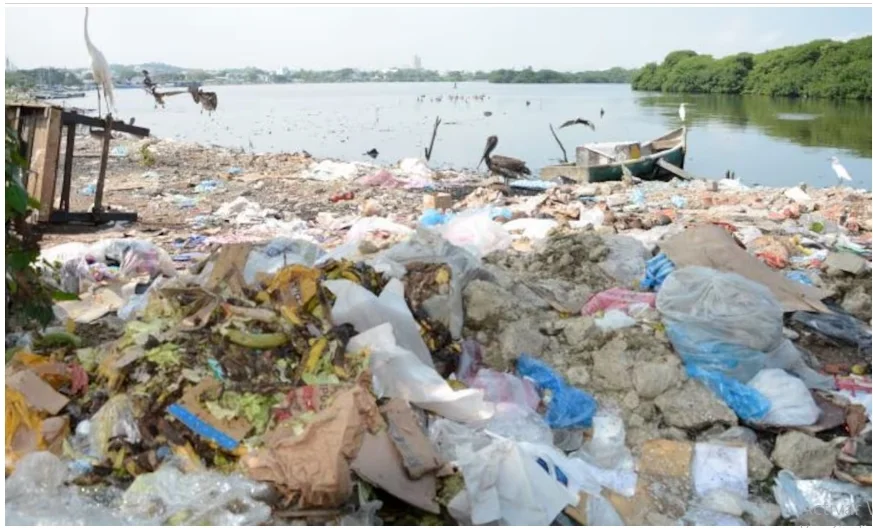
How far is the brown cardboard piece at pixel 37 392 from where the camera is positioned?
257cm

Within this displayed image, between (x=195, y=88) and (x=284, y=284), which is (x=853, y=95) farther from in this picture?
(x=284, y=284)

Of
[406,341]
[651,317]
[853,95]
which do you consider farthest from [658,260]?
[853,95]

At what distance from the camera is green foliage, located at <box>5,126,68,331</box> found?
105 inches

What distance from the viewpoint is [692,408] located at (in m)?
3.08

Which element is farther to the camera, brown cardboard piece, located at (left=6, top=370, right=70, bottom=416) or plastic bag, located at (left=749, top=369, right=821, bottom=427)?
plastic bag, located at (left=749, top=369, right=821, bottom=427)

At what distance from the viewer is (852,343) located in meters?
3.79

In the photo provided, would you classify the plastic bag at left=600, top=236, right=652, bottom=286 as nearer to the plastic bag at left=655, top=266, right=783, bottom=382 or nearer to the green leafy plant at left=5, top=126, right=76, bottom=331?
the plastic bag at left=655, top=266, right=783, bottom=382

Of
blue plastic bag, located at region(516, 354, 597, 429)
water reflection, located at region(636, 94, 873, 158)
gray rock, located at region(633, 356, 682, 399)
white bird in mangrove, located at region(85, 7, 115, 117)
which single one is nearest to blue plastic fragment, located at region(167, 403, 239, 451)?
blue plastic bag, located at region(516, 354, 597, 429)

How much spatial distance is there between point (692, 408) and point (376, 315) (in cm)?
142

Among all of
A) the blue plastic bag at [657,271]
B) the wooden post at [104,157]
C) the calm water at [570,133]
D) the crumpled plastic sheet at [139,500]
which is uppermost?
the calm water at [570,133]

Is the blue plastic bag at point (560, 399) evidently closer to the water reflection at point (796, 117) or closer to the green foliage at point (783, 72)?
the water reflection at point (796, 117)

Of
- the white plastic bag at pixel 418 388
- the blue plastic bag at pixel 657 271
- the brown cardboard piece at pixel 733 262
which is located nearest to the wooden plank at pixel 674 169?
the brown cardboard piece at pixel 733 262

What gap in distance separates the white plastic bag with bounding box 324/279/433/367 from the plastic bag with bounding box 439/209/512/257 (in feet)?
6.91

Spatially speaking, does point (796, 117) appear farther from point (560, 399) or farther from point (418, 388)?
point (418, 388)
